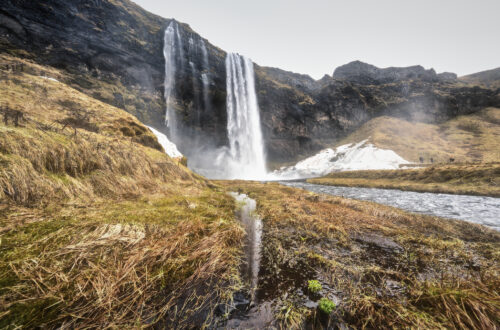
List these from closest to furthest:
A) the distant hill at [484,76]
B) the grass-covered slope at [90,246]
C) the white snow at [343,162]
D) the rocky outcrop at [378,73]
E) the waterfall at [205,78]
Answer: the grass-covered slope at [90,246], the white snow at [343,162], the waterfall at [205,78], the rocky outcrop at [378,73], the distant hill at [484,76]

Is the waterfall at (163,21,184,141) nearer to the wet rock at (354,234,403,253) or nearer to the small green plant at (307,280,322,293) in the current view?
the wet rock at (354,234,403,253)

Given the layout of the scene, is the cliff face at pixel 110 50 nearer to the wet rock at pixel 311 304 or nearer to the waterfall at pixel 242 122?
the waterfall at pixel 242 122

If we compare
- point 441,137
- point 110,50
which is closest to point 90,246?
point 110,50

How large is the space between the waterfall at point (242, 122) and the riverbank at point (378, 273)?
55506 millimetres

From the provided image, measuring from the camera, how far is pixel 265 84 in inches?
3004

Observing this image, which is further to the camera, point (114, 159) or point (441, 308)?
point (114, 159)

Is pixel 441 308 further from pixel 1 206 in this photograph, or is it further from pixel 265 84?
pixel 265 84

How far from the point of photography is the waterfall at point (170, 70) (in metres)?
50.0

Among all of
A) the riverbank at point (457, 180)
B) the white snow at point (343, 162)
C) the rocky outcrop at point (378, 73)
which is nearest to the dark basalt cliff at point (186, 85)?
the rocky outcrop at point (378, 73)

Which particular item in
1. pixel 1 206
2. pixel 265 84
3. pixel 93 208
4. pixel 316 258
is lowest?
pixel 316 258

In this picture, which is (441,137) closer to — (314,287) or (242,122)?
(242,122)

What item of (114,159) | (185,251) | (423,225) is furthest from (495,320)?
(114,159)

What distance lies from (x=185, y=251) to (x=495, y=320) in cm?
475

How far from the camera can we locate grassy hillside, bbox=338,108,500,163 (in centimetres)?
5472
